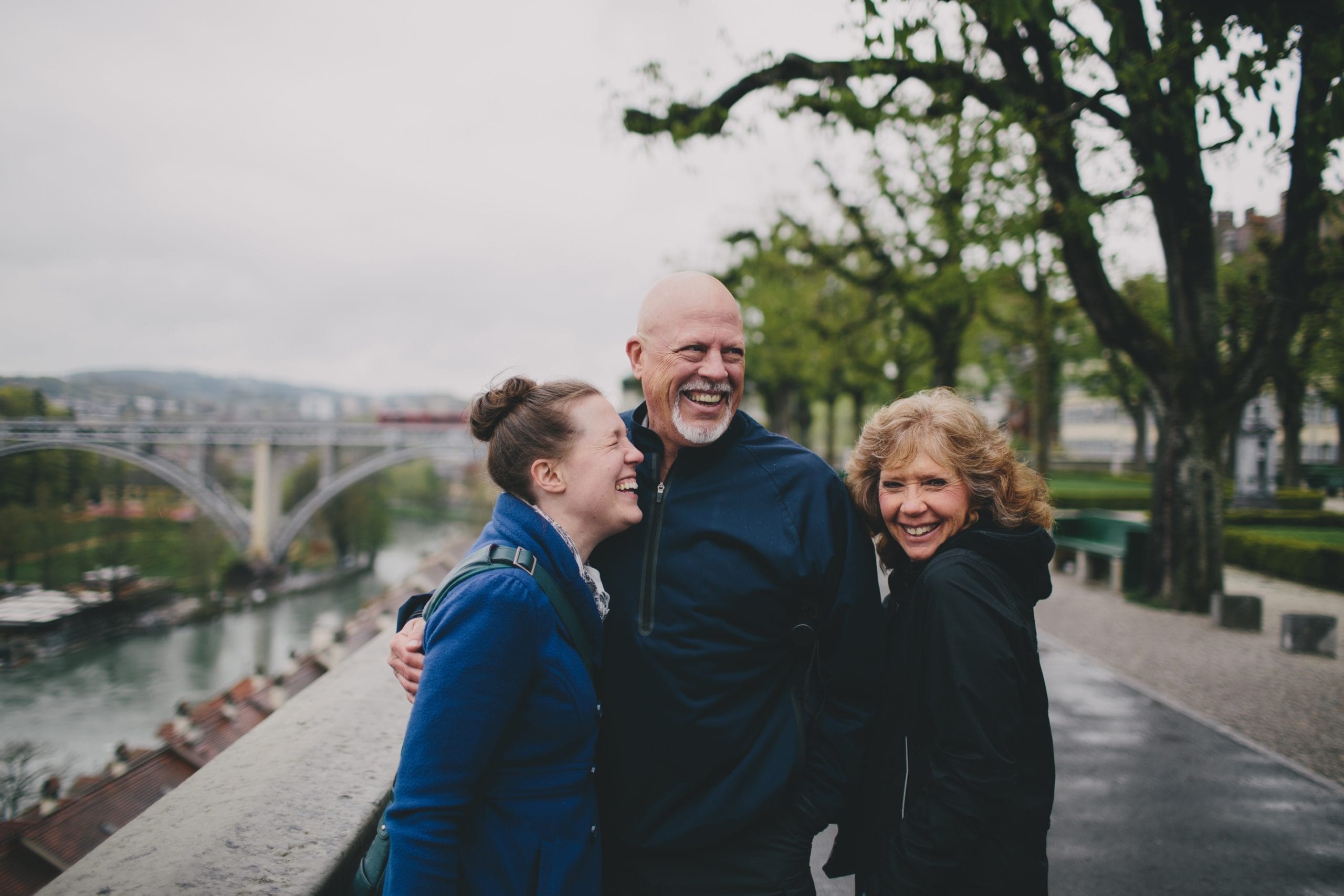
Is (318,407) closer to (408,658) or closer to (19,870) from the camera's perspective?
(19,870)

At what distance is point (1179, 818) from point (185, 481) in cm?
2206

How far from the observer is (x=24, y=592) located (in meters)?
7.52

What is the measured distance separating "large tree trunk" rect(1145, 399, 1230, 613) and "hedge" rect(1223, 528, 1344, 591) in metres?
3.53

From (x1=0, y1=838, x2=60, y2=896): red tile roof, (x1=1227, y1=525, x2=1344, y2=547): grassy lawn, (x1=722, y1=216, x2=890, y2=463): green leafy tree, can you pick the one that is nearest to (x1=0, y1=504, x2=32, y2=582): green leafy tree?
(x1=0, y1=838, x2=60, y2=896): red tile roof

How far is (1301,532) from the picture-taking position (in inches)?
639

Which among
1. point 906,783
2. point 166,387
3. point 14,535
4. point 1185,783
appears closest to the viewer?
point 906,783

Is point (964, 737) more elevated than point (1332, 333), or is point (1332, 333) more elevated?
point (1332, 333)

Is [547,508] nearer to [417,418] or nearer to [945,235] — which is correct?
[945,235]

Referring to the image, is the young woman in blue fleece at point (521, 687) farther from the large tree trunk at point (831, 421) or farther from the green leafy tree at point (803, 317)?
the large tree trunk at point (831, 421)

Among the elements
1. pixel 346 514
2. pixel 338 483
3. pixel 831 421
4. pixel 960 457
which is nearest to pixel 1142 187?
pixel 960 457

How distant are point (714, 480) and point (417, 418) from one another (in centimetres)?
4006

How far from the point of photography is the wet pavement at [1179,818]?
3213mm

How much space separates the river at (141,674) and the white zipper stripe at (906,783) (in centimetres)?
916

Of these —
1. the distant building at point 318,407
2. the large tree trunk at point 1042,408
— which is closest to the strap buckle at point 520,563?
the large tree trunk at point 1042,408
